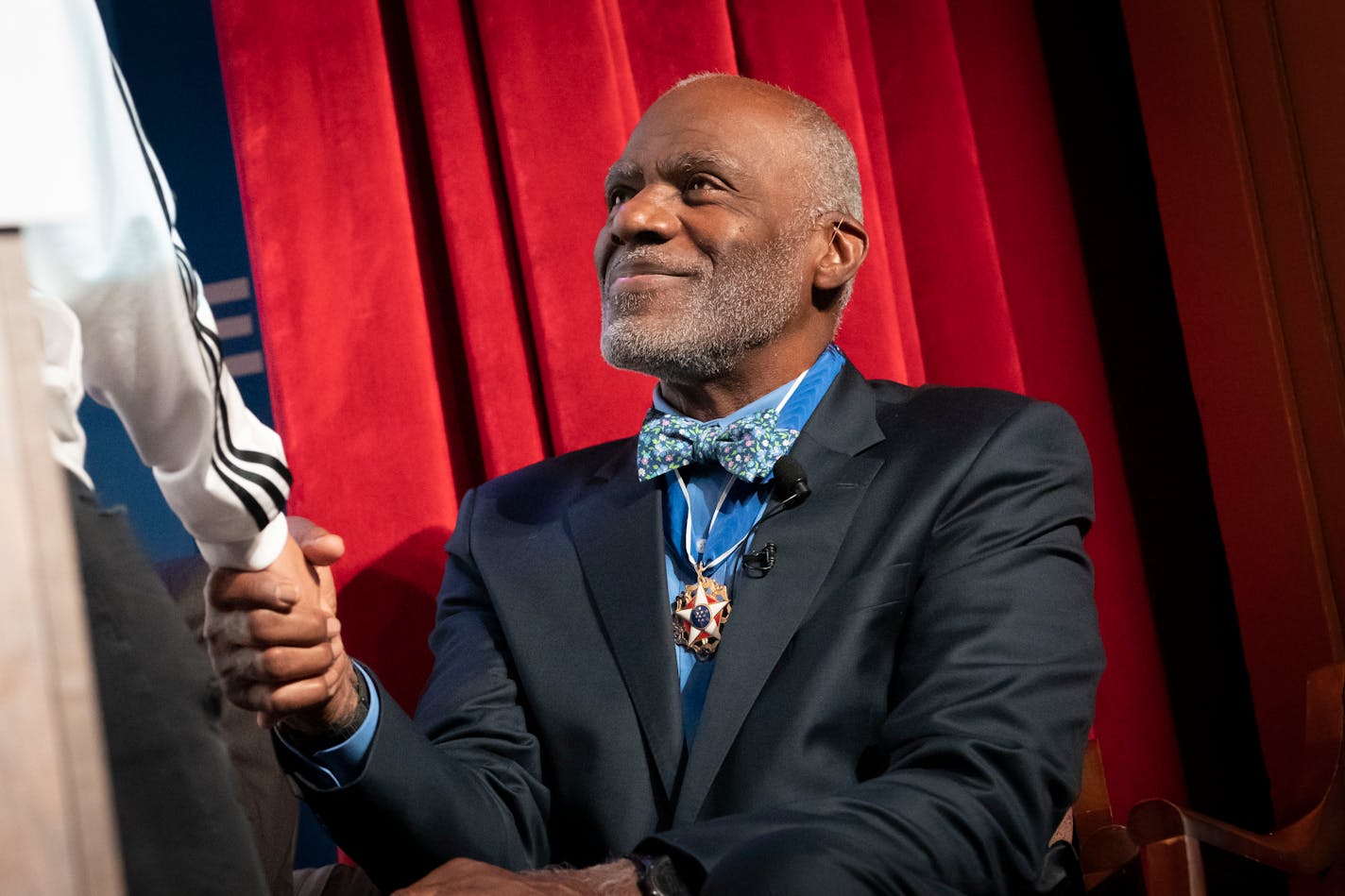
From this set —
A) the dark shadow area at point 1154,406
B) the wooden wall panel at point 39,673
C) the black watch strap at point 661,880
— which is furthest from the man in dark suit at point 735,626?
the dark shadow area at point 1154,406

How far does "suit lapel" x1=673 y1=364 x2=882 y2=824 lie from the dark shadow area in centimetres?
95

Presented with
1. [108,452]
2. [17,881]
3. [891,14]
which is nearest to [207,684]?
[108,452]

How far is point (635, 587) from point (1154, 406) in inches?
49.9

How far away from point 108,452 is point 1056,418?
1.22 metres

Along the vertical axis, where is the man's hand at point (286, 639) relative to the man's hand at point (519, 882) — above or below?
above

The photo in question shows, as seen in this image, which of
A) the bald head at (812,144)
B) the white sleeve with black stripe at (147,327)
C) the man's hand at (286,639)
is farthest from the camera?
the bald head at (812,144)

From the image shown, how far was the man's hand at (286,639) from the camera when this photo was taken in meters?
1.00

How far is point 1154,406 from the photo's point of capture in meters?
2.42

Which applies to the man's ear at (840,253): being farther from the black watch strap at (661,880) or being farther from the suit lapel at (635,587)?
the black watch strap at (661,880)

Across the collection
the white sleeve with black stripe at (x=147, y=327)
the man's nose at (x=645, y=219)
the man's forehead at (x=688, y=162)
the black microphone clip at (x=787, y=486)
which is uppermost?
the man's forehead at (x=688, y=162)

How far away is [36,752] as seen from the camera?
528 mm

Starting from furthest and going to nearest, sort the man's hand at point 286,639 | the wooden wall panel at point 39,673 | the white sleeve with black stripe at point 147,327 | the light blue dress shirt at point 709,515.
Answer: the light blue dress shirt at point 709,515, the man's hand at point 286,639, the white sleeve with black stripe at point 147,327, the wooden wall panel at point 39,673

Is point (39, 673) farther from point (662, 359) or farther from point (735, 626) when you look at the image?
point (662, 359)

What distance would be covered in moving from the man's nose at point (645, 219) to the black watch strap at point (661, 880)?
90 centimetres
